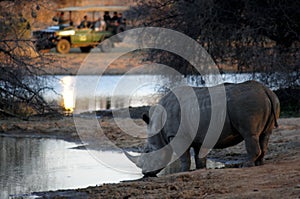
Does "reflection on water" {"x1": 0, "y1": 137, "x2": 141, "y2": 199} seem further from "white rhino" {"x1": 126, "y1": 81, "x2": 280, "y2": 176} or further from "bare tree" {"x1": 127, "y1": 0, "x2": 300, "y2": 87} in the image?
"bare tree" {"x1": 127, "y1": 0, "x2": 300, "y2": 87}

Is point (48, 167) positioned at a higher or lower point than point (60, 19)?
lower

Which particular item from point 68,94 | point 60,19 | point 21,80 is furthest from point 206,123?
point 60,19

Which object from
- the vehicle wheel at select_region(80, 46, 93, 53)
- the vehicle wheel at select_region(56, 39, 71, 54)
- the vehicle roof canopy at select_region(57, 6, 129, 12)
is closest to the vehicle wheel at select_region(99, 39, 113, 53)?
the vehicle wheel at select_region(80, 46, 93, 53)

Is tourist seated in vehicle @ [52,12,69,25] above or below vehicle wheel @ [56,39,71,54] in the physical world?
above

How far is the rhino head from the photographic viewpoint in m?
11.6

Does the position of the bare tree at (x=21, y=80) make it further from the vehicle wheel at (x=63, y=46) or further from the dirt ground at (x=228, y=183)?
the vehicle wheel at (x=63, y=46)

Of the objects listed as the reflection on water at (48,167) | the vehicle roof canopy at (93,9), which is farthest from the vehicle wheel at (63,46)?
the reflection on water at (48,167)

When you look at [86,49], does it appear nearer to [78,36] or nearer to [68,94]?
[78,36]

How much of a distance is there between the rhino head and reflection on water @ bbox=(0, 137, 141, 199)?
0.29 m

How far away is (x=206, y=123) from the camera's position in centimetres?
1138

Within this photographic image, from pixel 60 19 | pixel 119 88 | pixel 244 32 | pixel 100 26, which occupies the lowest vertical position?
pixel 119 88

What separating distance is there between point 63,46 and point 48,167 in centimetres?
3121

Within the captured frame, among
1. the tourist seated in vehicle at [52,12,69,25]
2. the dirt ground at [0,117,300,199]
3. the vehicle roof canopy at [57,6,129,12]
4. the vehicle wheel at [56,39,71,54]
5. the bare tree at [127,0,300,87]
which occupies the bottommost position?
the dirt ground at [0,117,300,199]

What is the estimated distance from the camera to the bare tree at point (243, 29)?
1978 cm
